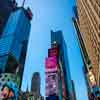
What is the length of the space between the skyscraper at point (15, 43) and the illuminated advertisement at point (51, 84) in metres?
17.4

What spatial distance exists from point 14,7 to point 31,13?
1103 centimetres

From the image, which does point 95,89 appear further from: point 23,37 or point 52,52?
point 23,37

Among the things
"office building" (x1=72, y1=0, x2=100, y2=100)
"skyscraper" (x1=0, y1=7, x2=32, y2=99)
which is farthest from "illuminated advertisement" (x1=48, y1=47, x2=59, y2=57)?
"skyscraper" (x1=0, y1=7, x2=32, y2=99)

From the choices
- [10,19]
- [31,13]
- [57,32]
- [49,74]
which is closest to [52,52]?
[49,74]

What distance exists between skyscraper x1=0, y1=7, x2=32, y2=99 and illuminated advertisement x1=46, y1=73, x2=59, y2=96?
17.4 metres

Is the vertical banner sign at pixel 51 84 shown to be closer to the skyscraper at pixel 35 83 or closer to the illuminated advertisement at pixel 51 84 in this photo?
the illuminated advertisement at pixel 51 84

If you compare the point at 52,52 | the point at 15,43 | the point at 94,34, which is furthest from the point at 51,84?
the point at 15,43

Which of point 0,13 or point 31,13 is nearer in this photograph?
point 0,13

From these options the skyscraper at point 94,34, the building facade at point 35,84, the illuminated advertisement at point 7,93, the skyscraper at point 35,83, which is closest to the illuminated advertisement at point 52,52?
the illuminated advertisement at point 7,93

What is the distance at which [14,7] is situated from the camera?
123625mm

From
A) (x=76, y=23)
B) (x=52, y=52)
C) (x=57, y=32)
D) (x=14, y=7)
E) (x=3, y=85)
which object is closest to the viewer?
(x=3, y=85)

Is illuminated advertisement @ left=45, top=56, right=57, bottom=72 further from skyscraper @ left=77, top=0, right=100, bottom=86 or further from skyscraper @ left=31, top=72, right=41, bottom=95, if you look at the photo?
skyscraper @ left=31, top=72, right=41, bottom=95

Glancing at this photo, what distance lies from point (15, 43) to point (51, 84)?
42.8 metres

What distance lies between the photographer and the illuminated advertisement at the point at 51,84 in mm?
58094
